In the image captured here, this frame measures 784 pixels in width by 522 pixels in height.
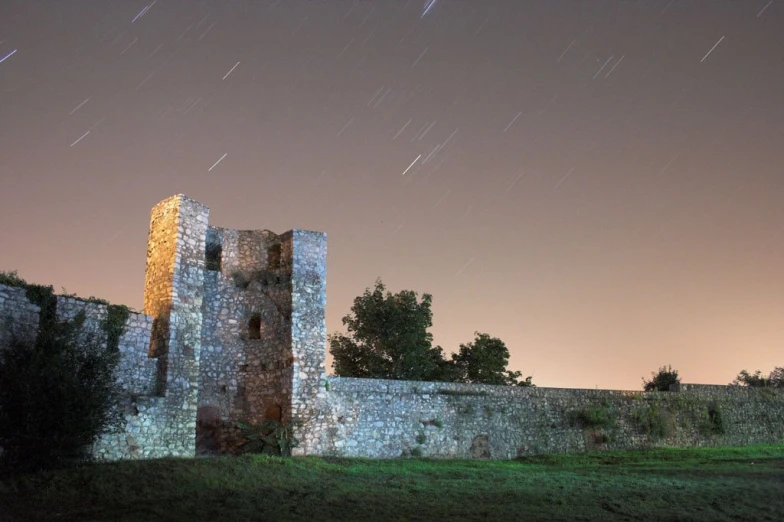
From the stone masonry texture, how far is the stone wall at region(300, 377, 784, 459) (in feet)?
0.18

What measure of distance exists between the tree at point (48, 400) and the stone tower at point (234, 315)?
13.4 ft

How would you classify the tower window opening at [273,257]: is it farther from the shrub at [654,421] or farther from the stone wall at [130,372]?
the shrub at [654,421]

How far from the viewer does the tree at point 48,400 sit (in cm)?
1528

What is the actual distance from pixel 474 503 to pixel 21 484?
9684 mm

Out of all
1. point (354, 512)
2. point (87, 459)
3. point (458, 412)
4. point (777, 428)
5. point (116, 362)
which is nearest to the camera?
point (354, 512)

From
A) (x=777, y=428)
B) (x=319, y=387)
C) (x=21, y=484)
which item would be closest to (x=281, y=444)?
(x=319, y=387)

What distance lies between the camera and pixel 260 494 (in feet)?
50.0

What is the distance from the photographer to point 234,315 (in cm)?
2406

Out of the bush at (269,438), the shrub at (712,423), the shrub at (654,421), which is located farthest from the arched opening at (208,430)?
the shrub at (712,423)

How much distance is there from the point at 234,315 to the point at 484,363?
2121 cm

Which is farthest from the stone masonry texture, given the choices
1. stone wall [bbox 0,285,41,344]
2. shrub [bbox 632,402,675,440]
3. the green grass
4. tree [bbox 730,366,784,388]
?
tree [bbox 730,366,784,388]

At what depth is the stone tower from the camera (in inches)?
842

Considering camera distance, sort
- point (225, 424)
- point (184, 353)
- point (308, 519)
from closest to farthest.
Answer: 1. point (308, 519)
2. point (184, 353)
3. point (225, 424)

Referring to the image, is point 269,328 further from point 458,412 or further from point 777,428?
point 777,428
